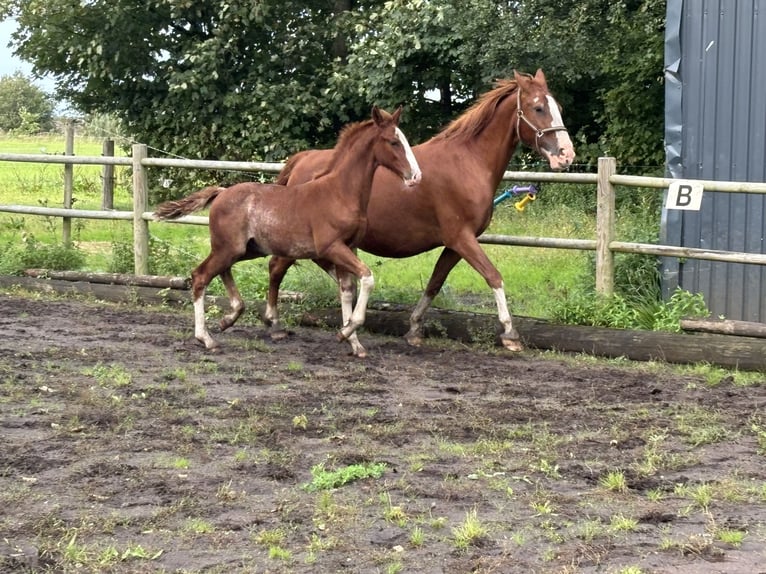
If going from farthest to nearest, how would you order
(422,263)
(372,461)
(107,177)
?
(107,177)
(422,263)
(372,461)

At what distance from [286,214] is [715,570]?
527 cm

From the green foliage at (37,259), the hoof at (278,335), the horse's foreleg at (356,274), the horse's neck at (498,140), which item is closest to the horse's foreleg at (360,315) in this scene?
the horse's foreleg at (356,274)

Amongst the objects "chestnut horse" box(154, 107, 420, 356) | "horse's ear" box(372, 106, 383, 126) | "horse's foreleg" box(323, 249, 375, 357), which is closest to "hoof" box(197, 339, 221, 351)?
"chestnut horse" box(154, 107, 420, 356)

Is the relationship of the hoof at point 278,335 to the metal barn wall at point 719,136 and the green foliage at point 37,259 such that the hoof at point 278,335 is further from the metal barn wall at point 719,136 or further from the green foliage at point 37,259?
the green foliage at point 37,259

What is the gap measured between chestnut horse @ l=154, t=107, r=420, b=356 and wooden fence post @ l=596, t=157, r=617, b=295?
173cm

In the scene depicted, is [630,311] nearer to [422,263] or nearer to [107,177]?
[422,263]

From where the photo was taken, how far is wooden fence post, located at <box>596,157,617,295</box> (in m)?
8.62

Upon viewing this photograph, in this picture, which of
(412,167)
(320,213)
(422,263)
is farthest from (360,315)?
(422,263)

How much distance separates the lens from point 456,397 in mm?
6719

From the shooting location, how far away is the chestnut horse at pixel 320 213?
807 cm

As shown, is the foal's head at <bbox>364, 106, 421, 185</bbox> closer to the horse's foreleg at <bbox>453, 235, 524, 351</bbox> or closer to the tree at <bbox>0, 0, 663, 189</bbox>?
the horse's foreleg at <bbox>453, 235, 524, 351</bbox>

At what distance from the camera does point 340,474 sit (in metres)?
4.84

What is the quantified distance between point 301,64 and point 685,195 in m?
13.2

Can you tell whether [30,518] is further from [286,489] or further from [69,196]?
[69,196]
